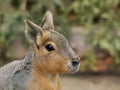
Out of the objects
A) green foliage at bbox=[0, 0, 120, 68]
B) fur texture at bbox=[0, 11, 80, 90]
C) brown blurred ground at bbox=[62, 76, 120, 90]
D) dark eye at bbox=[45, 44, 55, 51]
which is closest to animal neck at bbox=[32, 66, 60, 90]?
fur texture at bbox=[0, 11, 80, 90]

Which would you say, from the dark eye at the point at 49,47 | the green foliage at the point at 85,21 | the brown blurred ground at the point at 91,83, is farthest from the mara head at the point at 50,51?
the green foliage at the point at 85,21

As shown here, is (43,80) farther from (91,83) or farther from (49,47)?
(91,83)

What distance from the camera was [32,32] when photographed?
10.1 feet

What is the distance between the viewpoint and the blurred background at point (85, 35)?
255 inches

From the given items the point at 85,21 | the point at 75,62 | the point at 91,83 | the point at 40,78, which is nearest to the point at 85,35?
the point at 85,21

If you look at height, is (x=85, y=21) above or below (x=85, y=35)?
above

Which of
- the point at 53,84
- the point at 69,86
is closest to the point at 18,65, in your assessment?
the point at 53,84

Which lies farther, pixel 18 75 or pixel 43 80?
pixel 18 75

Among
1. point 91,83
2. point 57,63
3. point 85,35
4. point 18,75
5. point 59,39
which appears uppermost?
point 59,39

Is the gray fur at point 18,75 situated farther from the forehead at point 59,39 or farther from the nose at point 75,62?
the nose at point 75,62

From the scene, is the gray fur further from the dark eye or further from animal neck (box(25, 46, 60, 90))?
the dark eye

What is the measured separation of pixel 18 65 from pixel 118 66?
11.4 ft

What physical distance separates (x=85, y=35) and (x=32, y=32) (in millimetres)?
3573

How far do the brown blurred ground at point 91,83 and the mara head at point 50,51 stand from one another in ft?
10.4
